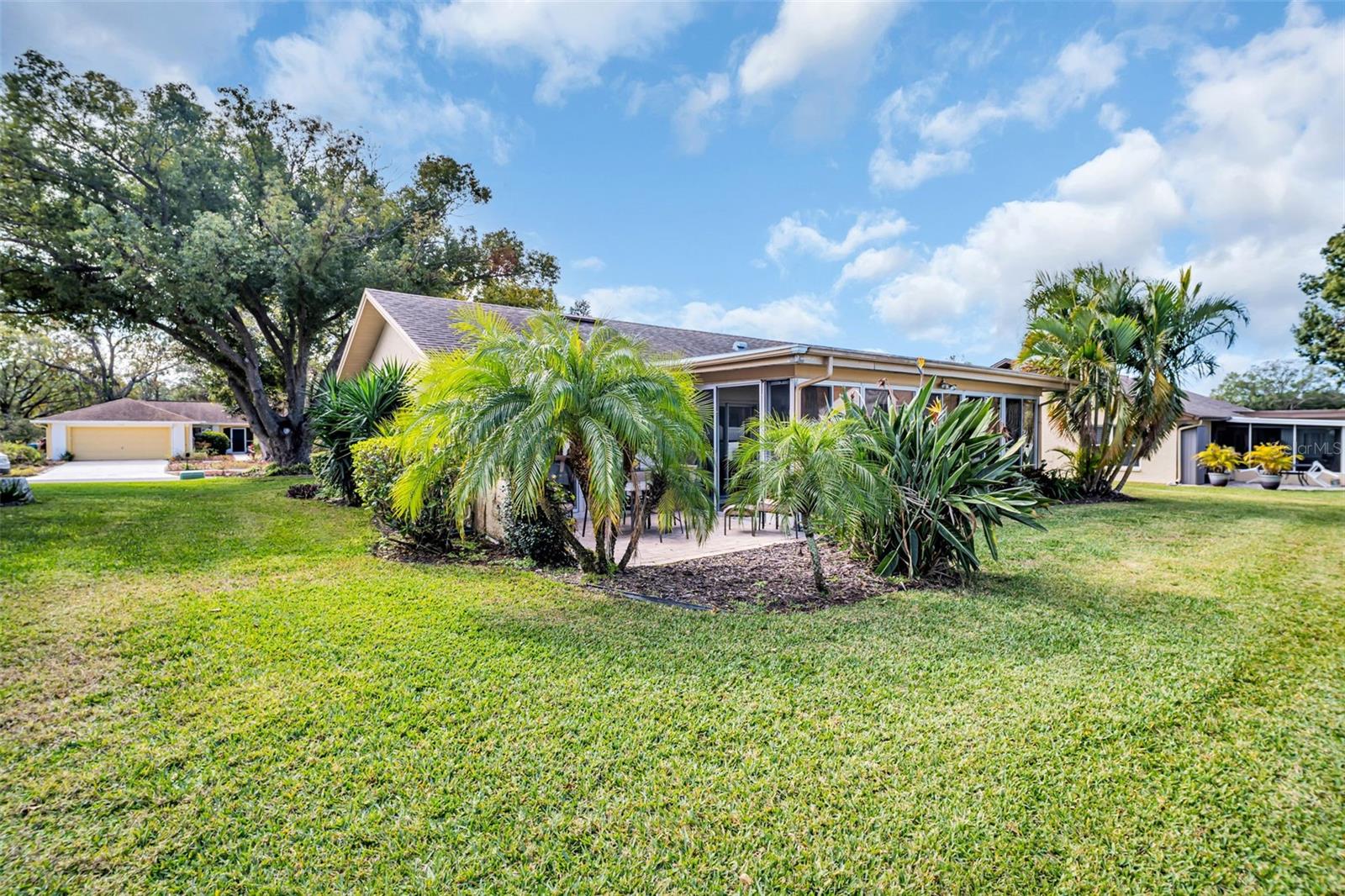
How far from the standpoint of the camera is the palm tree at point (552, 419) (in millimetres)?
5902

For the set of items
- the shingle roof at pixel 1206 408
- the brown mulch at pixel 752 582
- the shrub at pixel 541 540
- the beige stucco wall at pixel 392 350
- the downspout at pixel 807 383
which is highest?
the beige stucco wall at pixel 392 350

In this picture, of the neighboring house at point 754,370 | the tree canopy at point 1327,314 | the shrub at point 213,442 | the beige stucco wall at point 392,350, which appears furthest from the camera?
the shrub at point 213,442

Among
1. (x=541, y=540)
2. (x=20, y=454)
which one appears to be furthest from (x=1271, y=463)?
(x=20, y=454)

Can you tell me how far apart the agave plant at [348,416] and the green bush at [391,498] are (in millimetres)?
1451

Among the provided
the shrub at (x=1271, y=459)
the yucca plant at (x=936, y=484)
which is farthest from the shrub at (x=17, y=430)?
the shrub at (x=1271, y=459)

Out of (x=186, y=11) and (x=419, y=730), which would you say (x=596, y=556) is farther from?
(x=186, y=11)

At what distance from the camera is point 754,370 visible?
1149 centimetres

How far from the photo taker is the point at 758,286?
23.7 m

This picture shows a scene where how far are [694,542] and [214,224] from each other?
20103 mm

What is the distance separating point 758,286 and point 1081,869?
893 inches

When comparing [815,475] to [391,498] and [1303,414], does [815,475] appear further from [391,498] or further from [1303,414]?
[1303,414]

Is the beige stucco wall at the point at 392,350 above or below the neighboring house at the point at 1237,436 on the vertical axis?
above

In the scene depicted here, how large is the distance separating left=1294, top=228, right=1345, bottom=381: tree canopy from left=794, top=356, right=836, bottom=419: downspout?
921 inches

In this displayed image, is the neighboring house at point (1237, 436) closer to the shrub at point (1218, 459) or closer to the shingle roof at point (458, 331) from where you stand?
the shrub at point (1218, 459)
